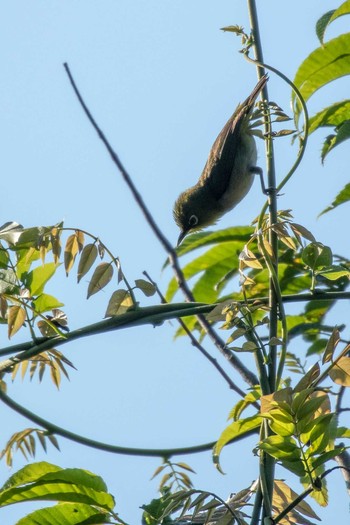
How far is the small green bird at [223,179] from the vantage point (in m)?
6.41

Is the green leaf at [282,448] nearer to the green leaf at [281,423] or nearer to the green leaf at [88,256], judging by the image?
the green leaf at [281,423]

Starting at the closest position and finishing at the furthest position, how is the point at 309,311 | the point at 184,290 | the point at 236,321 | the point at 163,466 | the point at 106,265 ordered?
the point at 236,321 → the point at 106,265 → the point at 163,466 → the point at 184,290 → the point at 309,311

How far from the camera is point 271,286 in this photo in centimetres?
196

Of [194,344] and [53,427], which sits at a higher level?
[194,344]

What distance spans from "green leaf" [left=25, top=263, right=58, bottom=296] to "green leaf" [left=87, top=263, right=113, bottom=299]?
0.18m

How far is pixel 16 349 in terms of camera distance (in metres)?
1.93

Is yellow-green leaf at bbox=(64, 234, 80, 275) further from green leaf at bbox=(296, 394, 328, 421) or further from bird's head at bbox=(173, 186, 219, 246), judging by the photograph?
bird's head at bbox=(173, 186, 219, 246)

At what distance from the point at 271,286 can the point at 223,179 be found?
5.10 m

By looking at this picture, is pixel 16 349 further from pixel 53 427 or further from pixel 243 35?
pixel 243 35

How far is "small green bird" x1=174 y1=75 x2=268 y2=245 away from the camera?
6410 mm

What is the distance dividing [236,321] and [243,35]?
0.79m

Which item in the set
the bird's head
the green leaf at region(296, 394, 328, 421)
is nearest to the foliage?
the green leaf at region(296, 394, 328, 421)

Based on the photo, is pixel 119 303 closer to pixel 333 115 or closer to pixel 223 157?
pixel 333 115

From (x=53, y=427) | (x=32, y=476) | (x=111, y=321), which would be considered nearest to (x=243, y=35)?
(x=111, y=321)
